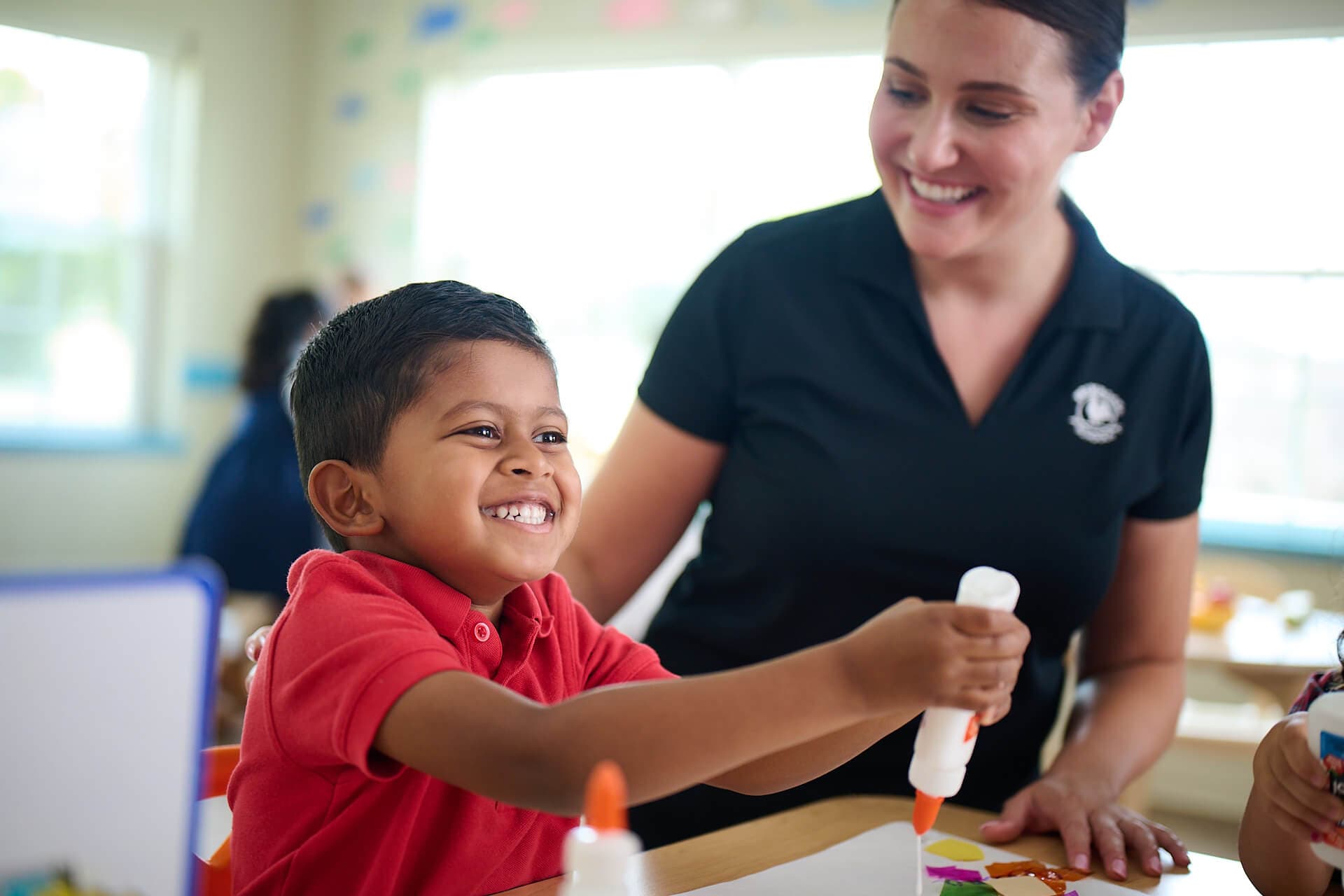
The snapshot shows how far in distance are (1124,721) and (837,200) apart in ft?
12.0

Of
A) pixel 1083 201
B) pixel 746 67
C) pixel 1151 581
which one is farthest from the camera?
pixel 746 67

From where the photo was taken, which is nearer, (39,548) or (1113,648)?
(1113,648)

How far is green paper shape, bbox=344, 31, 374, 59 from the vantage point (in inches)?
220

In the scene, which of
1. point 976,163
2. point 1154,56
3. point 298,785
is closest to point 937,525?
point 976,163

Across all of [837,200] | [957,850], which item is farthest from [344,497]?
[837,200]

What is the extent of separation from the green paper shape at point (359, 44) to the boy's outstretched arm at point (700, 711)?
5485 millimetres

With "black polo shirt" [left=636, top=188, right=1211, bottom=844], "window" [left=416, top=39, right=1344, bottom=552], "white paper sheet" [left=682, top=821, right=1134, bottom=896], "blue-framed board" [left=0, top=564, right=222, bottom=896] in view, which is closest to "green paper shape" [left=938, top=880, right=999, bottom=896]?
"white paper sheet" [left=682, top=821, right=1134, bottom=896]

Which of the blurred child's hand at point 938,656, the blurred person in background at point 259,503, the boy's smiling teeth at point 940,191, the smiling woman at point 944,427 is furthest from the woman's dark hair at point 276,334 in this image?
the blurred child's hand at point 938,656

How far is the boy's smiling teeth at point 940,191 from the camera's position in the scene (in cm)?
122

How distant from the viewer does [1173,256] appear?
4.04 metres

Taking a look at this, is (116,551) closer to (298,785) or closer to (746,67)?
(746,67)

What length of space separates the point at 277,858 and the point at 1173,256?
3914 mm

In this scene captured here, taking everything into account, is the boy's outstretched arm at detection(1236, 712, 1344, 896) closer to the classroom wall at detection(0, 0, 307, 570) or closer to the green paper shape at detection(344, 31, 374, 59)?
the classroom wall at detection(0, 0, 307, 570)

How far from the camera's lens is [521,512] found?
2.79 ft
